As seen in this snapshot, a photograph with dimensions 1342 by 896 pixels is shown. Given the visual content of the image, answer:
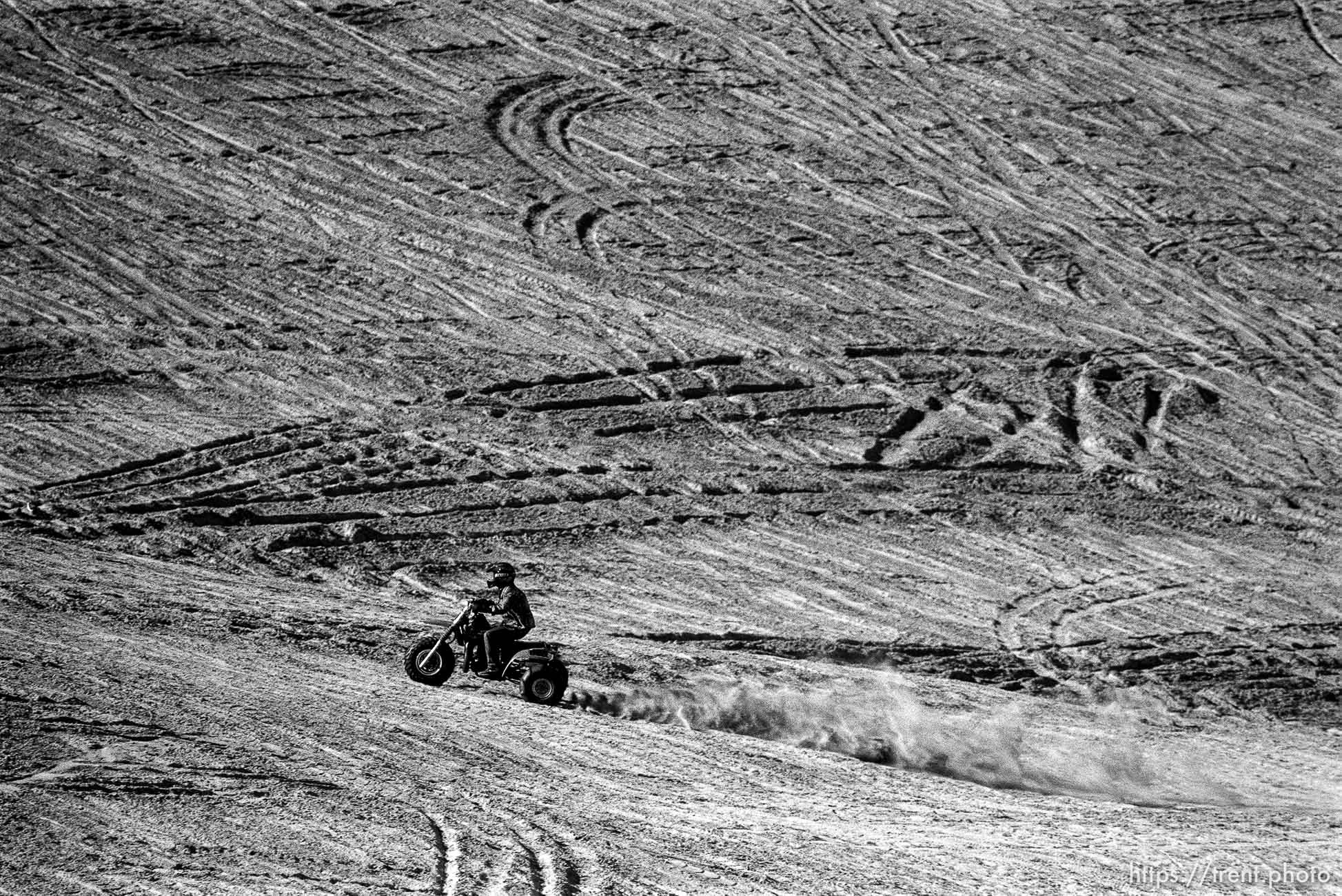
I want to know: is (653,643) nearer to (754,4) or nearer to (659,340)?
(659,340)

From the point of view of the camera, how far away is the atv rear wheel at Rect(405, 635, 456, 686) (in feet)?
36.3

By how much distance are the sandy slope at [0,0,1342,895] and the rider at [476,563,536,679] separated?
39 centimetres

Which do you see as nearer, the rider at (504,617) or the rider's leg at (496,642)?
the rider at (504,617)

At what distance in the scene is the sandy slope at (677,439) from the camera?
8562 mm

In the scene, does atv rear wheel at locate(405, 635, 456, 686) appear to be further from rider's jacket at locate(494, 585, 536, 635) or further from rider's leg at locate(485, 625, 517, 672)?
rider's jacket at locate(494, 585, 536, 635)

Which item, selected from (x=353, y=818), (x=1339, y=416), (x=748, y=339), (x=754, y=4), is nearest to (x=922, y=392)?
(x=748, y=339)

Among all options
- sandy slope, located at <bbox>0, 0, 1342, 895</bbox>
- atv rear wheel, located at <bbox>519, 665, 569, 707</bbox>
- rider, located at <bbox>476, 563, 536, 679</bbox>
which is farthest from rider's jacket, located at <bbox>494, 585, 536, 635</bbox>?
sandy slope, located at <bbox>0, 0, 1342, 895</bbox>

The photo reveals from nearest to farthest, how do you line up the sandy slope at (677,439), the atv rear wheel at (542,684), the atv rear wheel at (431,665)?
the sandy slope at (677,439) < the atv rear wheel at (542,684) < the atv rear wheel at (431,665)

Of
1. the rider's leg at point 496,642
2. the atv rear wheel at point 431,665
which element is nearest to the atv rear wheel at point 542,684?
the rider's leg at point 496,642

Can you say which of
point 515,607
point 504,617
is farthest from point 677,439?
point 515,607

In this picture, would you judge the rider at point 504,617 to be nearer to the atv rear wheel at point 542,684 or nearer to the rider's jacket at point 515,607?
the rider's jacket at point 515,607

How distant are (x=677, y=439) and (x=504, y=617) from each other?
20.9 ft

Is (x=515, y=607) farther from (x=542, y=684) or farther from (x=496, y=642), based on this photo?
(x=542, y=684)

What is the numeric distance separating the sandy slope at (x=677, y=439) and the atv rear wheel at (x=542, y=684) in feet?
0.77
